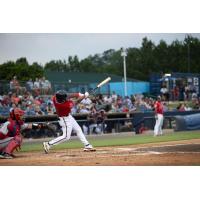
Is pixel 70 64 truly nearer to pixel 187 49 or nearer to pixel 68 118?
pixel 68 118

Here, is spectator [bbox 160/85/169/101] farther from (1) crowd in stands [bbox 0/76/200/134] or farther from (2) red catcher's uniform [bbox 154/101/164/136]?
(2) red catcher's uniform [bbox 154/101/164/136]

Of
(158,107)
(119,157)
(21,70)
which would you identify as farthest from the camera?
(158,107)

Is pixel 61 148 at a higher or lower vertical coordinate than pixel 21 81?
lower

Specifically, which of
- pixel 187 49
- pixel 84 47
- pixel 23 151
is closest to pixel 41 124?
pixel 23 151

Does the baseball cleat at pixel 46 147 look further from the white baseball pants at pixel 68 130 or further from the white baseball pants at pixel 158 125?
the white baseball pants at pixel 158 125

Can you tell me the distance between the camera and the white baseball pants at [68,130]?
1496 cm

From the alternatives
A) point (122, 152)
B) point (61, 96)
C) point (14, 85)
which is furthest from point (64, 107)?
point (122, 152)

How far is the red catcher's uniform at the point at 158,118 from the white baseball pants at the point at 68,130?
1.70 m

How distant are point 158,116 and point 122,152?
1.31 m

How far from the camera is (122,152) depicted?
1521 centimetres

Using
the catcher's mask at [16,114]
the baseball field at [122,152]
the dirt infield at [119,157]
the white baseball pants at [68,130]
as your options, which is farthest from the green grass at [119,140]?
the catcher's mask at [16,114]

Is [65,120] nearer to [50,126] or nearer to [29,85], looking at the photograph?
[50,126]
